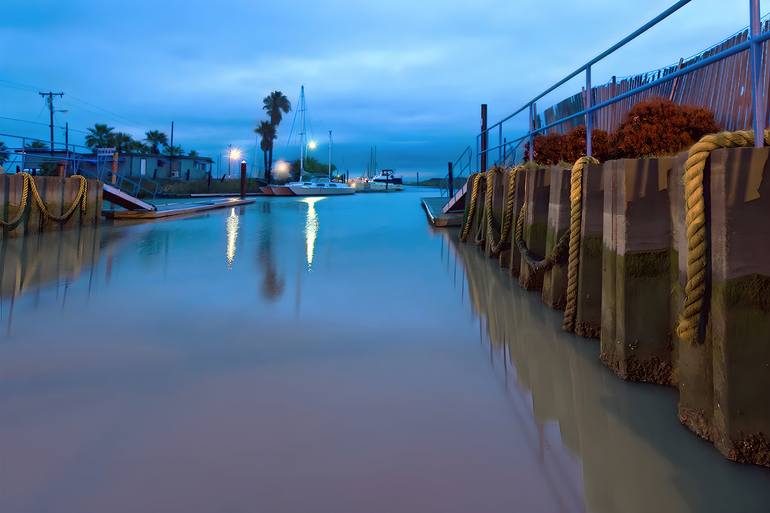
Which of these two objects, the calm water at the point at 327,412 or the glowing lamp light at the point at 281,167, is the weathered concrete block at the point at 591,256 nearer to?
the calm water at the point at 327,412

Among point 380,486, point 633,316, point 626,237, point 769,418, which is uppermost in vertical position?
point 626,237

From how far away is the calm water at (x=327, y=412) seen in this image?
2098 mm

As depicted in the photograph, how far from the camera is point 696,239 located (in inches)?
94.8

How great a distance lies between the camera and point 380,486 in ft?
7.04

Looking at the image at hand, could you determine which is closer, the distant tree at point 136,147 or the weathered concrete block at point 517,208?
the weathered concrete block at point 517,208

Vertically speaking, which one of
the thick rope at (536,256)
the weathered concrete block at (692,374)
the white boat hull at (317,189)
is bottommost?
the weathered concrete block at (692,374)

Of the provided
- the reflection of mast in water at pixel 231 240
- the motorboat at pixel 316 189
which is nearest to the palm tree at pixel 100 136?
the motorboat at pixel 316 189

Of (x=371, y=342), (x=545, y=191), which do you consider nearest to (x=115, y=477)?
(x=371, y=342)

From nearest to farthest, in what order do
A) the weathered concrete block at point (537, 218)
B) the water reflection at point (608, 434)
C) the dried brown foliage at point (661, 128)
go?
the water reflection at point (608, 434) → the weathered concrete block at point (537, 218) → the dried brown foliage at point (661, 128)

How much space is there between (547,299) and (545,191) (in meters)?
1.28

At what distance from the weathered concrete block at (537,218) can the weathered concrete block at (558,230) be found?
2.16 ft

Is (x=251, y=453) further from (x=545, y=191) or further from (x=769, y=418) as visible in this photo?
(x=545, y=191)

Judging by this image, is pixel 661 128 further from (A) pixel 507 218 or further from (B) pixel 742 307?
(B) pixel 742 307

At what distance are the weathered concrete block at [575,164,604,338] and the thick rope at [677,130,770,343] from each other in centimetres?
152
